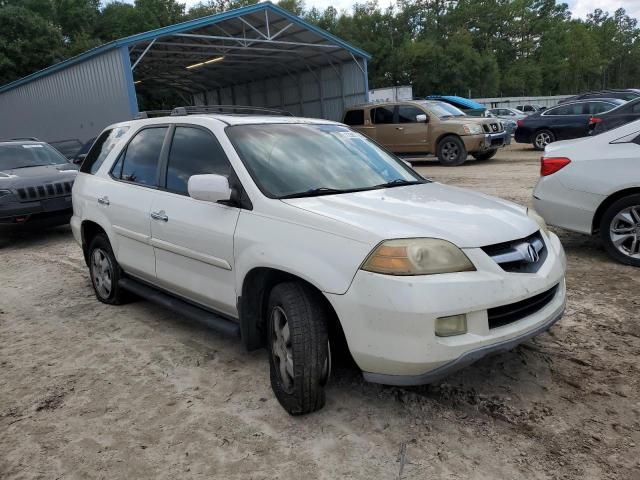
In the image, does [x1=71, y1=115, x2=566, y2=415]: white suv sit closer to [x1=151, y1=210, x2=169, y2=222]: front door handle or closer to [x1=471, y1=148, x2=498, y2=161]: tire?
[x1=151, y1=210, x2=169, y2=222]: front door handle

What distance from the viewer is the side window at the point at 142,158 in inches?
161

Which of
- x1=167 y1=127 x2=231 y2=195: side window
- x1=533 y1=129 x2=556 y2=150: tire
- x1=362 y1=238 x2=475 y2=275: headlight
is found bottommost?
x1=533 y1=129 x2=556 y2=150: tire

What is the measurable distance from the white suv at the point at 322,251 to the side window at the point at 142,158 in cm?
2

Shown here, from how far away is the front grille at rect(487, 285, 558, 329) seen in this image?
2617 mm

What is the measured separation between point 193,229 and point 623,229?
410 centimetres

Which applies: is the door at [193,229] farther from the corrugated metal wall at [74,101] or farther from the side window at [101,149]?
the corrugated metal wall at [74,101]

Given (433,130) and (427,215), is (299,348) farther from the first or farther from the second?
(433,130)

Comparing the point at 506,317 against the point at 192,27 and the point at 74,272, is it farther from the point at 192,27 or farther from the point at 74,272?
the point at 192,27

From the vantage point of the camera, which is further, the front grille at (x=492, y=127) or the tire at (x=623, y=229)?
the front grille at (x=492, y=127)

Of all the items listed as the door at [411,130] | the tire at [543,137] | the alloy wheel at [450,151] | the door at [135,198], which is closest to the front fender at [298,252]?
the door at [135,198]

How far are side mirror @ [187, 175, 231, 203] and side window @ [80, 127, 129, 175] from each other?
1968 millimetres

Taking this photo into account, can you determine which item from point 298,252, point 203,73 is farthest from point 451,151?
point 203,73

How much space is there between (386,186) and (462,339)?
135cm

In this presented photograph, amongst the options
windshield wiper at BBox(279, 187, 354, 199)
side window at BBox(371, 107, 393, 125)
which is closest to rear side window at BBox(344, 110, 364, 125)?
side window at BBox(371, 107, 393, 125)
